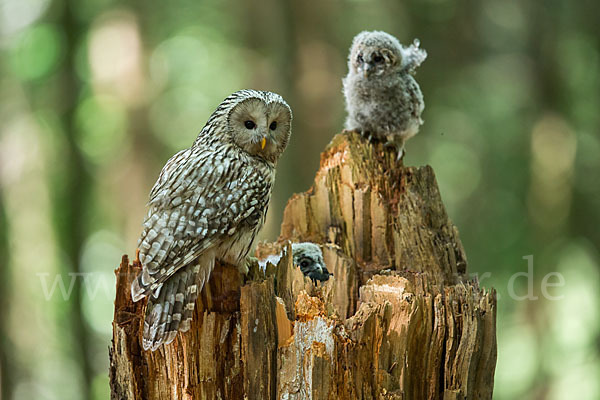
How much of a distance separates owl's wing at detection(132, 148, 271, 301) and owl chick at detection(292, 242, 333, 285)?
24.0 inches

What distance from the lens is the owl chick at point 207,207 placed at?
119 inches

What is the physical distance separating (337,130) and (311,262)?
127 inches

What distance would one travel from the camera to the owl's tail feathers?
297 centimetres

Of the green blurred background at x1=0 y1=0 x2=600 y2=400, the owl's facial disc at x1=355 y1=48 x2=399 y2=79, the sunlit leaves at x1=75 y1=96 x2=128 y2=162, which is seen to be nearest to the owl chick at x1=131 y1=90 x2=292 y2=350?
the owl's facial disc at x1=355 y1=48 x2=399 y2=79

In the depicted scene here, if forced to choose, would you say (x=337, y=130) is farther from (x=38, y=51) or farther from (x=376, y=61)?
(x=38, y=51)

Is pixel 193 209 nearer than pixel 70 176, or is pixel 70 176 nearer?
pixel 193 209

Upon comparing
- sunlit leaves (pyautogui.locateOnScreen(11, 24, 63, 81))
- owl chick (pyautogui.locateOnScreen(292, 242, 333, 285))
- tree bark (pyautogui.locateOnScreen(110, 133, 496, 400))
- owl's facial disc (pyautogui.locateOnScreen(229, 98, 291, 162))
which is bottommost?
tree bark (pyautogui.locateOnScreen(110, 133, 496, 400))

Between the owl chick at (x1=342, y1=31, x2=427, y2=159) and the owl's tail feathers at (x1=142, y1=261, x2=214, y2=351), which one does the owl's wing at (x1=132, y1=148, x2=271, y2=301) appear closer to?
the owl's tail feathers at (x1=142, y1=261, x2=214, y2=351)

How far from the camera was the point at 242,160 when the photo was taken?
3.52 m

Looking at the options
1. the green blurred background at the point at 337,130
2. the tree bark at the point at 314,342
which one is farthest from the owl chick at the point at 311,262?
the green blurred background at the point at 337,130

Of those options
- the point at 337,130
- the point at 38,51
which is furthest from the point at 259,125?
the point at 38,51

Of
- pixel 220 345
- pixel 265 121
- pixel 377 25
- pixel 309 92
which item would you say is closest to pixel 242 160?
pixel 265 121

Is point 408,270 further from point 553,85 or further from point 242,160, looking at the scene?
point 553,85

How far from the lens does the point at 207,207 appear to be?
3.24 metres
